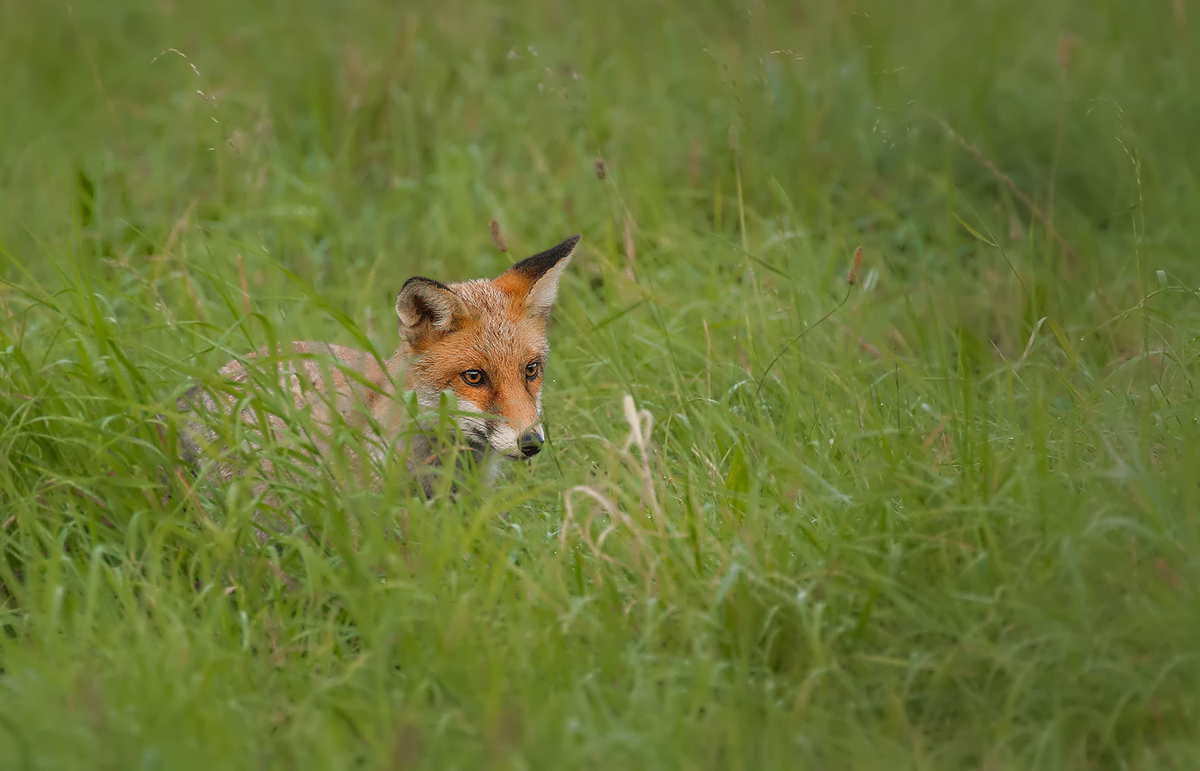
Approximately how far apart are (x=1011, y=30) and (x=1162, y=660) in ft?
21.5

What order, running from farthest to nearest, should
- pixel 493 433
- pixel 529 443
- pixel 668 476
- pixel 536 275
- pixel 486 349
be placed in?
pixel 536 275 → pixel 486 349 → pixel 493 433 → pixel 529 443 → pixel 668 476

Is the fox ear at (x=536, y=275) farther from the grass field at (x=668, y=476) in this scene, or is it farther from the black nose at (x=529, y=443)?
the black nose at (x=529, y=443)

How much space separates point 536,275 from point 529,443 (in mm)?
953

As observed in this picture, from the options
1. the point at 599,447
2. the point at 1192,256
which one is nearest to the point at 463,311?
the point at 599,447

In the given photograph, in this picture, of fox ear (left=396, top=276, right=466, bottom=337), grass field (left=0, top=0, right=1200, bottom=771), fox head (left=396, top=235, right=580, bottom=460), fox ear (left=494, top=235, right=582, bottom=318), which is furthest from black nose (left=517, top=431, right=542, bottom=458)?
fox ear (left=494, top=235, right=582, bottom=318)

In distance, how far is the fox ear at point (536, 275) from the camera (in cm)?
479

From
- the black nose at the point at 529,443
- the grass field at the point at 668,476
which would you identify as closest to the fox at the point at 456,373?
the black nose at the point at 529,443

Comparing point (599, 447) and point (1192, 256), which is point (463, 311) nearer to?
point (599, 447)

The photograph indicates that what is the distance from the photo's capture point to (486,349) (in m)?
4.48

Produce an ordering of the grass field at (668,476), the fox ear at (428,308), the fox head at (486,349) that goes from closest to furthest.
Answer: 1. the grass field at (668,476)
2. the fox head at (486,349)
3. the fox ear at (428,308)

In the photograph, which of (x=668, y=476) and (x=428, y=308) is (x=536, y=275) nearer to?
(x=428, y=308)

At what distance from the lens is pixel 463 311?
4.54 m

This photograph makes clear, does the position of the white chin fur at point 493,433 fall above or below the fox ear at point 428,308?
below

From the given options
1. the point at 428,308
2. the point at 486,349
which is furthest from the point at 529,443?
the point at 428,308
